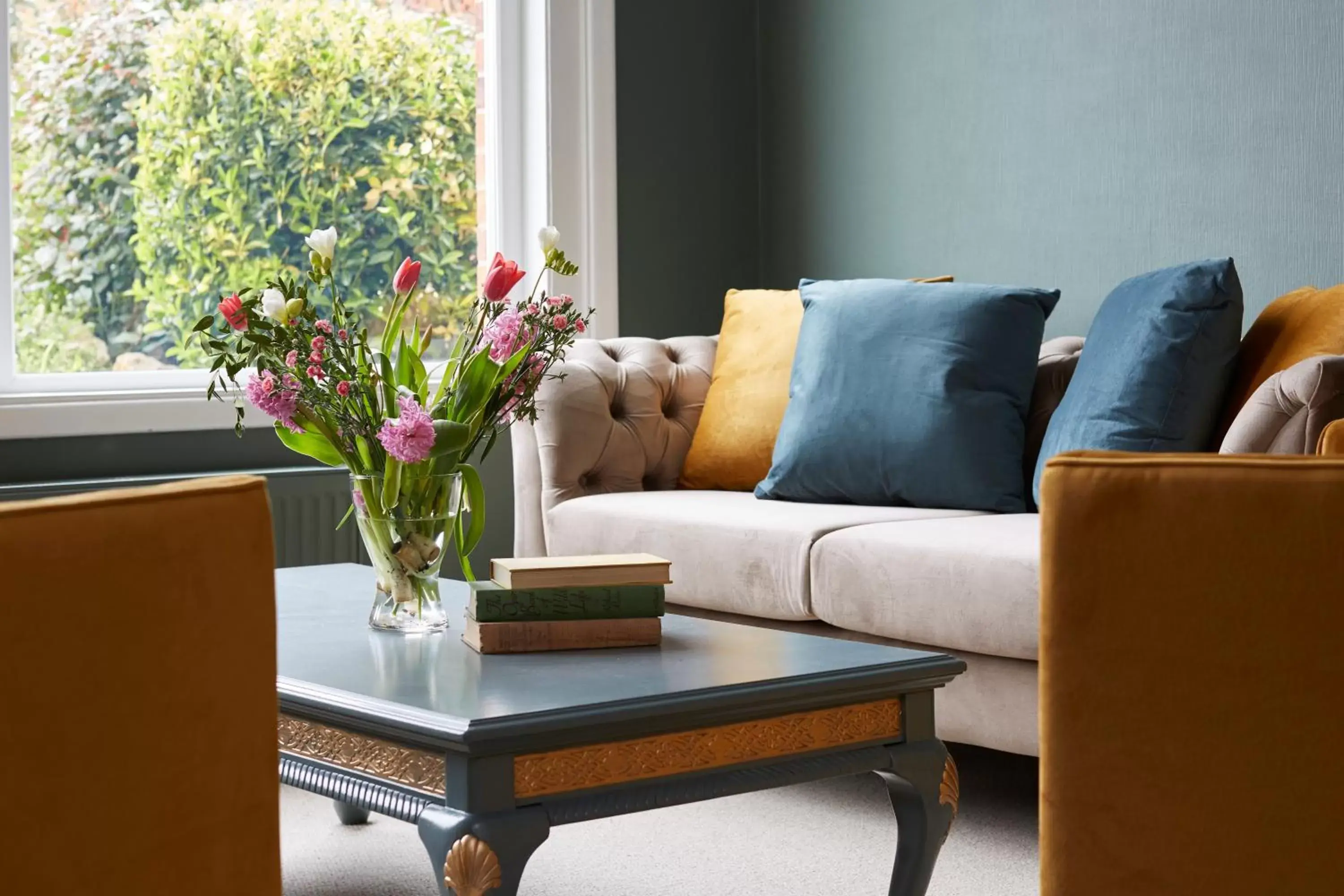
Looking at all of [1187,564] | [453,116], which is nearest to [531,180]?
[453,116]

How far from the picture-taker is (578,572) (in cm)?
198

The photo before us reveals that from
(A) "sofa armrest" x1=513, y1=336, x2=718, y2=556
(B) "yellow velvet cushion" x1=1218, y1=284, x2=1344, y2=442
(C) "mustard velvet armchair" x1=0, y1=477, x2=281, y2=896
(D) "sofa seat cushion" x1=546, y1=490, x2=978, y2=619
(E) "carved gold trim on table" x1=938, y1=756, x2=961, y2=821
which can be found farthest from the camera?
(A) "sofa armrest" x1=513, y1=336, x2=718, y2=556

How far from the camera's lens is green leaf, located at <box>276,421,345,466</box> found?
7.16 feet

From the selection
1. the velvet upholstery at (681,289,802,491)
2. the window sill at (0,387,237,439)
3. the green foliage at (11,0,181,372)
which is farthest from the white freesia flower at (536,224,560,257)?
the green foliage at (11,0,181,372)

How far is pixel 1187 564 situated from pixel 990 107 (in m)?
3.11

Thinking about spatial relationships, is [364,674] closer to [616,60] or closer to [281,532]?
[281,532]

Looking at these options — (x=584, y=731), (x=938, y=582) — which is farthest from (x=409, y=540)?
(x=938, y=582)

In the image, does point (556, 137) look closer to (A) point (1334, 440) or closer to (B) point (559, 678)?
(B) point (559, 678)

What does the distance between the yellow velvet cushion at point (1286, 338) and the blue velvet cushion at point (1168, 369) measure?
0.03 m

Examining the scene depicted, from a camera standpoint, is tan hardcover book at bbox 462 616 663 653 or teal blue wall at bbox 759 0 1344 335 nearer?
tan hardcover book at bbox 462 616 663 653

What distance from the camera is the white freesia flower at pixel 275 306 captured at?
2096 mm

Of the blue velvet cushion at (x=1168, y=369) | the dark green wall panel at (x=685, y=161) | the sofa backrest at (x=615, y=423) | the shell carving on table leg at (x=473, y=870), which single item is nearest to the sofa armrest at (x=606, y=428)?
the sofa backrest at (x=615, y=423)

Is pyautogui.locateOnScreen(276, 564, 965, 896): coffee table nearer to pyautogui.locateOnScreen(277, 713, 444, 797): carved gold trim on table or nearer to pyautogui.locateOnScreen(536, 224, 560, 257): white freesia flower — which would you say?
pyautogui.locateOnScreen(277, 713, 444, 797): carved gold trim on table

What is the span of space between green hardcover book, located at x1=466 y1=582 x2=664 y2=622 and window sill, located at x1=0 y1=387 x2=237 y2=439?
6.67 ft
